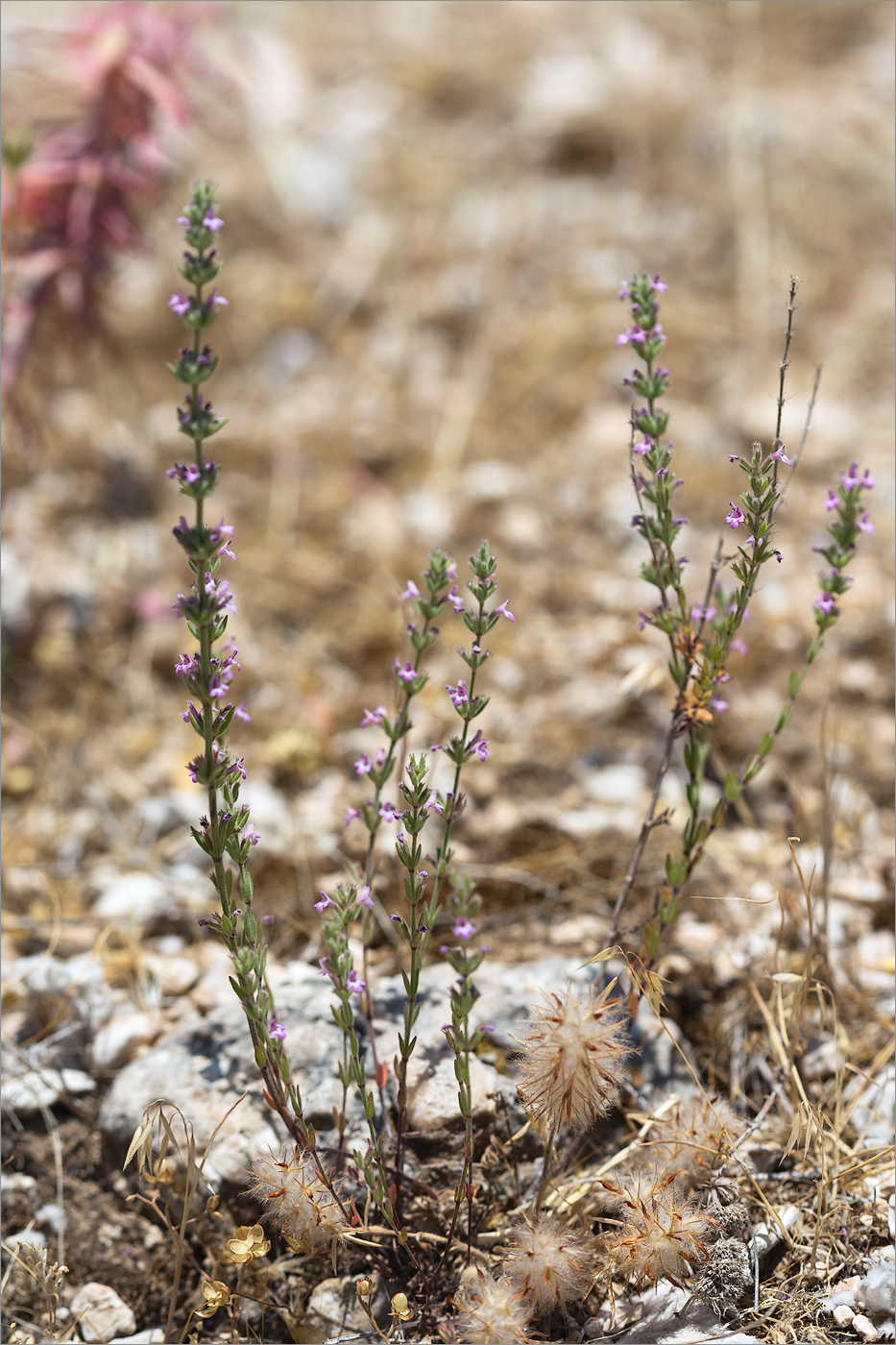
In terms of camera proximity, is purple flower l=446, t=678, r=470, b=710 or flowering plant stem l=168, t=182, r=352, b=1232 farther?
purple flower l=446, t=678, r=470, b=710

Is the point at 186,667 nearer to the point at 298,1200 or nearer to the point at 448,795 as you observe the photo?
the point at 448,795

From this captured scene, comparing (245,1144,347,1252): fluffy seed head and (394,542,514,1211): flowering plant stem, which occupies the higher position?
(394,542,514,1211): flowering plant stem

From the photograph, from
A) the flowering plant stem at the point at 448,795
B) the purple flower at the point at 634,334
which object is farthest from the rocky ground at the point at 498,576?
the purple flower at the point at 634,334

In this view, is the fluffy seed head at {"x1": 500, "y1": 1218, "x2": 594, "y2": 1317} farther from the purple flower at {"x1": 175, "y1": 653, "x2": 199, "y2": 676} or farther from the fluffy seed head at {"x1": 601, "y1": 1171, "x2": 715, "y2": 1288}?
the purple flower at {"x1": 175, "y1": 653, "x2": 199, "y2": 676}

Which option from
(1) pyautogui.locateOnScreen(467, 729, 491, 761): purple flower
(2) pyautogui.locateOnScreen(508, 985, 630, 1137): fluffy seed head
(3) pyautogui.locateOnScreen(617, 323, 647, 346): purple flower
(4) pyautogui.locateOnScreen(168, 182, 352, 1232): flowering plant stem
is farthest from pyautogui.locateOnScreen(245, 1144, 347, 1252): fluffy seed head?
(3) pyautogui.locateOnScreen(617, 323, 647, 346): purple flower

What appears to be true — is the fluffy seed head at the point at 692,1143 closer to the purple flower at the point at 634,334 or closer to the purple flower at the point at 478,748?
the purple flower at the point at 478,748

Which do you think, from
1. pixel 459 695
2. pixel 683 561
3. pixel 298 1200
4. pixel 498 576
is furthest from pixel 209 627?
pixel 498 576

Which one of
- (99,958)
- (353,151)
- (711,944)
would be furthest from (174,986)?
(353,151)
